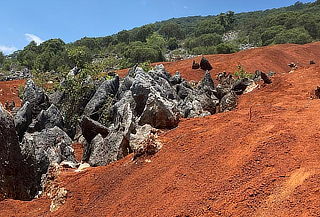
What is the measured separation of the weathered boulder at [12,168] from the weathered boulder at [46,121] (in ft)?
14.7

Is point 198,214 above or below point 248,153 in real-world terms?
below

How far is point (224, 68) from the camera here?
28844 mm

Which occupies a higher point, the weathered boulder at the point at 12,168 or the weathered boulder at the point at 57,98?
the weathered boulder at the point at 57,98

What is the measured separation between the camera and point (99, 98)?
579 inches

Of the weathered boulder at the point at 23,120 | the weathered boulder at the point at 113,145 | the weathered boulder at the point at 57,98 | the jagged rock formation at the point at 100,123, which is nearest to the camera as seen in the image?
the jagged rock formation at the point at 100,123

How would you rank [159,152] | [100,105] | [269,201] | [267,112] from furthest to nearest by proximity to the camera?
1. [100,105]
2. [267,112]
3. [159,152]
4. [269,201]

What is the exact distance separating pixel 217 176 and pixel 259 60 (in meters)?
27.2

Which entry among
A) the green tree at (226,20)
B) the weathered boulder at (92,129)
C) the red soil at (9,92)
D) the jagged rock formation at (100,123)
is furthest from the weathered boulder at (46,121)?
the green tree at (226,20)

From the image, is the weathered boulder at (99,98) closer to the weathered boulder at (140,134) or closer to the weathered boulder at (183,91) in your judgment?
the weathered boulder at (183,91)

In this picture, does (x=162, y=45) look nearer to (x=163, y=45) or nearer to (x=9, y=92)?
(x=163, y=45)

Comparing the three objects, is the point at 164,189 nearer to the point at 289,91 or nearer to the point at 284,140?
the point at 284,140

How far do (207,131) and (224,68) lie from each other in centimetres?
2139

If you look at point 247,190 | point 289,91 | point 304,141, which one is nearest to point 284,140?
point 304,141

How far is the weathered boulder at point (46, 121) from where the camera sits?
12.9 m
